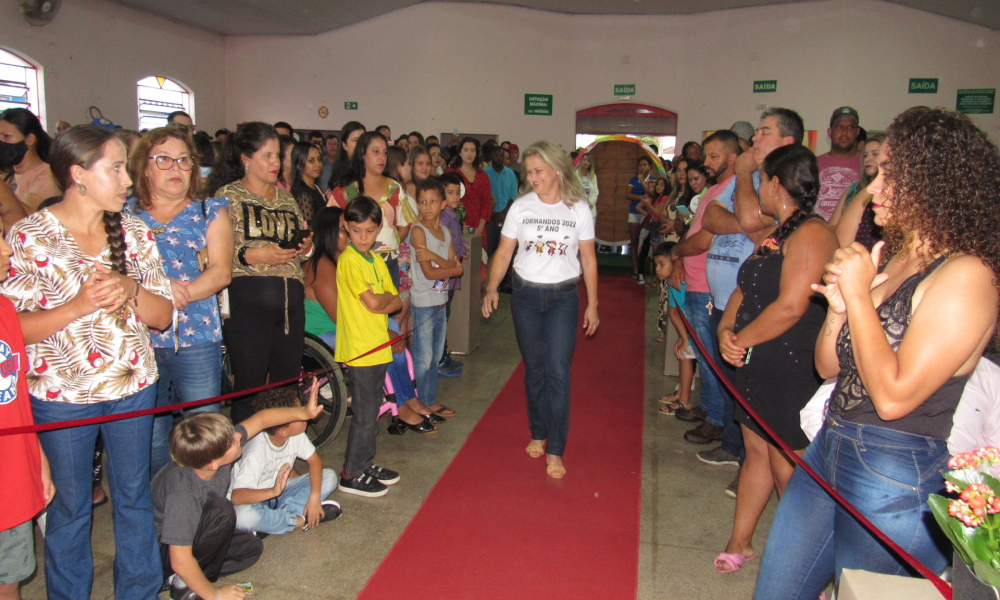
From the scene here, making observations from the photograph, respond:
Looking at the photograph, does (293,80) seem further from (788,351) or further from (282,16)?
(788,351)

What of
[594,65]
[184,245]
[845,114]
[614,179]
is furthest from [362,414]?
[594,65]

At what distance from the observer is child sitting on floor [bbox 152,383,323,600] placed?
236cm

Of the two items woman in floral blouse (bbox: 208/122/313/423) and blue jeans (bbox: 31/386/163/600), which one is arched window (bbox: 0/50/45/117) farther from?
blue jeans (bbox: 31/386/163/600)

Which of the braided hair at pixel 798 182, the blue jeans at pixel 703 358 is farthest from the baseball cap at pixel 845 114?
the braided hair at pixel 798 182

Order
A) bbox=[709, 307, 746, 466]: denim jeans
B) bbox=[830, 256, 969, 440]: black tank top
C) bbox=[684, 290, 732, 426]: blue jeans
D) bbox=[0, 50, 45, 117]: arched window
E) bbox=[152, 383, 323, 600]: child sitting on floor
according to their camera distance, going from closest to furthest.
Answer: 1. bbox=[830, 256, 969, 440]: black tank top
2. bbox=[152, 383, 323, 600]: child sitting on floor
3. bbox=[709, 307, 746, 466]: denim jeans
4. bbox=[684, 290, 732, 426]: blue jeans
5. bbox=[0, 50, 45, 117]: arched window

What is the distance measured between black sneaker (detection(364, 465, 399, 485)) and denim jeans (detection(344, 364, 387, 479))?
37 mm

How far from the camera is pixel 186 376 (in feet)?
8.80

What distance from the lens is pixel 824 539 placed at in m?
1.77

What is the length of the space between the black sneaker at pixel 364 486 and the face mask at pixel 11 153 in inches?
110

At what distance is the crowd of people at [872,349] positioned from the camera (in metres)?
1.43

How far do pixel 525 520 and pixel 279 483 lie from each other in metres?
1.14

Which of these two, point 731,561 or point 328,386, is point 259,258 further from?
point 731,561

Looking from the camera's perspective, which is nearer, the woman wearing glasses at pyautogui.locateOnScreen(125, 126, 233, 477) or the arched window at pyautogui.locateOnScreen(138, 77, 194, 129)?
the woman wearing glasses at pyautogui.locateOnScreen(125, 126, 233, 477)

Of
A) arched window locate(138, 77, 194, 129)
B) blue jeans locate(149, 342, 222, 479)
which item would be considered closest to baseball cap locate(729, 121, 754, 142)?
blue jeans locate(149, 342, 222, 479)
